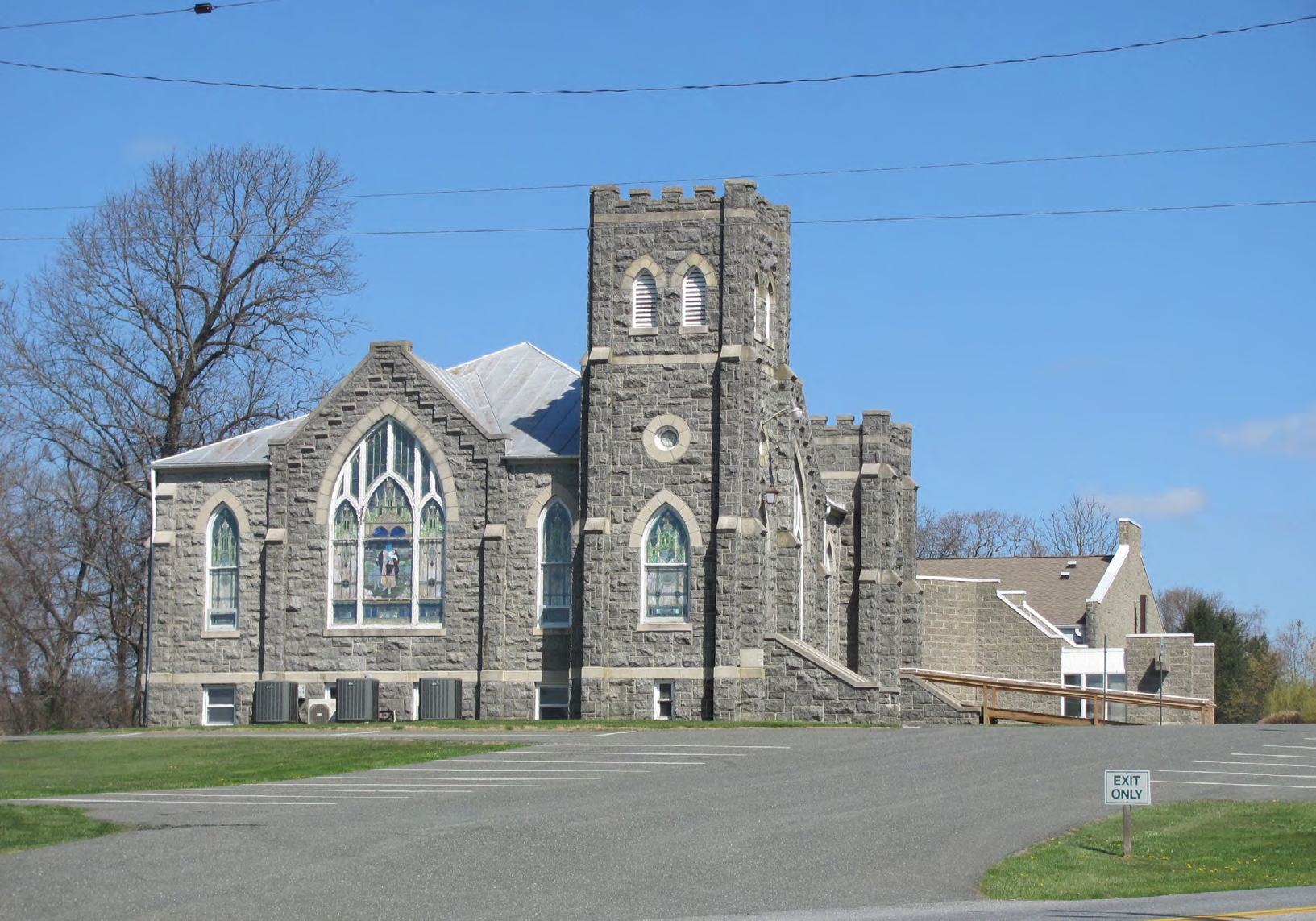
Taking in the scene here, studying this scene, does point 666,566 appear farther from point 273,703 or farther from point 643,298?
point 273,703

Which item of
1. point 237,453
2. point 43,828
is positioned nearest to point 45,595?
point 237,453

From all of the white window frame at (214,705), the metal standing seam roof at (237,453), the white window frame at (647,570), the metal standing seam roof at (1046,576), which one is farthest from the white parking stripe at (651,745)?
the metal standing seam roof at (1046,576)

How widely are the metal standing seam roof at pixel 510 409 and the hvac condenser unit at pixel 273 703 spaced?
16.2 ft

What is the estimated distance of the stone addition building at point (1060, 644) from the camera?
52.7 m

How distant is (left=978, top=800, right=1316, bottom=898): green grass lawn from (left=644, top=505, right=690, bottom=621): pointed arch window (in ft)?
53.1

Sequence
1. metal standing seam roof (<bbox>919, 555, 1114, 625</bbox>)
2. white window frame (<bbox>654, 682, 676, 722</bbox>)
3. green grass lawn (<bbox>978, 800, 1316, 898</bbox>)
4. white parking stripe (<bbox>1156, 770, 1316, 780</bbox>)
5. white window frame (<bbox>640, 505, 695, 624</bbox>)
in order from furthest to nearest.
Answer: metal standing seam roof (<bbox>919, 555, 1114, 625</bbox>), white window frame (<bbox>640, 505, 695, 624</bbox>), white window frame (<bbox>654, 682, 676, 722</bbox>), white parking stripe (<bbox>1156, 770, 1316, 780</bbox>), green grass lawn (<bbox>978, 800, 1316, 898</bbox>)

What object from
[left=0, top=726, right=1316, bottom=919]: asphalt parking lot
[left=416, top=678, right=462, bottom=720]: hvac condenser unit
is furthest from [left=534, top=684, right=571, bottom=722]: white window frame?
[left=0, top=726, right=1316, bottom=919]: asphalt parking lot

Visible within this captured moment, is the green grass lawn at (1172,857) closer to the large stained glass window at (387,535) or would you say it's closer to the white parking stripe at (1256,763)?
the white parking stripe at (1256,763)

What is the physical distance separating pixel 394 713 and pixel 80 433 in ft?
57.5

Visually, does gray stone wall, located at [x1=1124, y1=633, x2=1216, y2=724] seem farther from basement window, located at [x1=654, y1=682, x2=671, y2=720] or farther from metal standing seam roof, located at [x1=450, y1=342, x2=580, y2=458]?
basement window, located at [x1=654, y1=682, x2=671, y2=720]

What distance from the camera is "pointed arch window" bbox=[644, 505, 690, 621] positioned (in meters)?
36.8

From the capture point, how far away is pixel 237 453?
41.1 metres

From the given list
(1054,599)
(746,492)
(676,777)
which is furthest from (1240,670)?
(676,777)

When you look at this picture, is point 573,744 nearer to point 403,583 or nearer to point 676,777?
point 676,777
